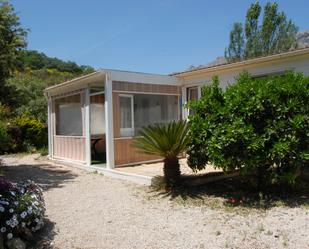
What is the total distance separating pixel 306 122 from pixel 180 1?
7.12 metres

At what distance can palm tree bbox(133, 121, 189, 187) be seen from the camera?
25.9 feet

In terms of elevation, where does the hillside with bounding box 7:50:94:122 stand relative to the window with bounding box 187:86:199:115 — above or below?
above

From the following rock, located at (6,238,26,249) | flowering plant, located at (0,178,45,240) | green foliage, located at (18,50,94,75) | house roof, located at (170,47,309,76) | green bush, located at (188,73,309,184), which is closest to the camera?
rock, located at (6,238,26,249)

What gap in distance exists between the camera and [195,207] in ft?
22.6

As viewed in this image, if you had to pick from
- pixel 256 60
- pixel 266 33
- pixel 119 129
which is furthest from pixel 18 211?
pixel 266 33

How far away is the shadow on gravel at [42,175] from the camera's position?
1015cm

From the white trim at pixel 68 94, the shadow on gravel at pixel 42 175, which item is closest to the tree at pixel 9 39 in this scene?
the white trim at pixel 68 94

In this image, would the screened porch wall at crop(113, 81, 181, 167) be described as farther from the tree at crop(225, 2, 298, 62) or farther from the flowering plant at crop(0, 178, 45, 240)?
the tree at crop(225, 2, 298, 62)

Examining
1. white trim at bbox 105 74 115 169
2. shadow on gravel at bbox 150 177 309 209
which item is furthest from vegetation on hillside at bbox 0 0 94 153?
shadow on gravel at bbox 150 177 309 209

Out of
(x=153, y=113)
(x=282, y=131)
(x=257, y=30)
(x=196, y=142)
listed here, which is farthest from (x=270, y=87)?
(x=257, y=30)

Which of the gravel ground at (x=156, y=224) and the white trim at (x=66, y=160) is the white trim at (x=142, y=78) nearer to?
the white trim at (x=66, y=160)

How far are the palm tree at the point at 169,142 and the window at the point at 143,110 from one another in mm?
3456

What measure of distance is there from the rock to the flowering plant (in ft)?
0.25

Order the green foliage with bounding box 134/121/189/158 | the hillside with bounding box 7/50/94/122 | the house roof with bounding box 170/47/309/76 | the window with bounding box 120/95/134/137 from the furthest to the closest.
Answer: the hillside with bounding box 7/50/94/122 < the window with bounding box 120/95/134/137 < the house roof with bounding box 170/47/309/76 < the green foliage with bounding box 134/121/189/158
